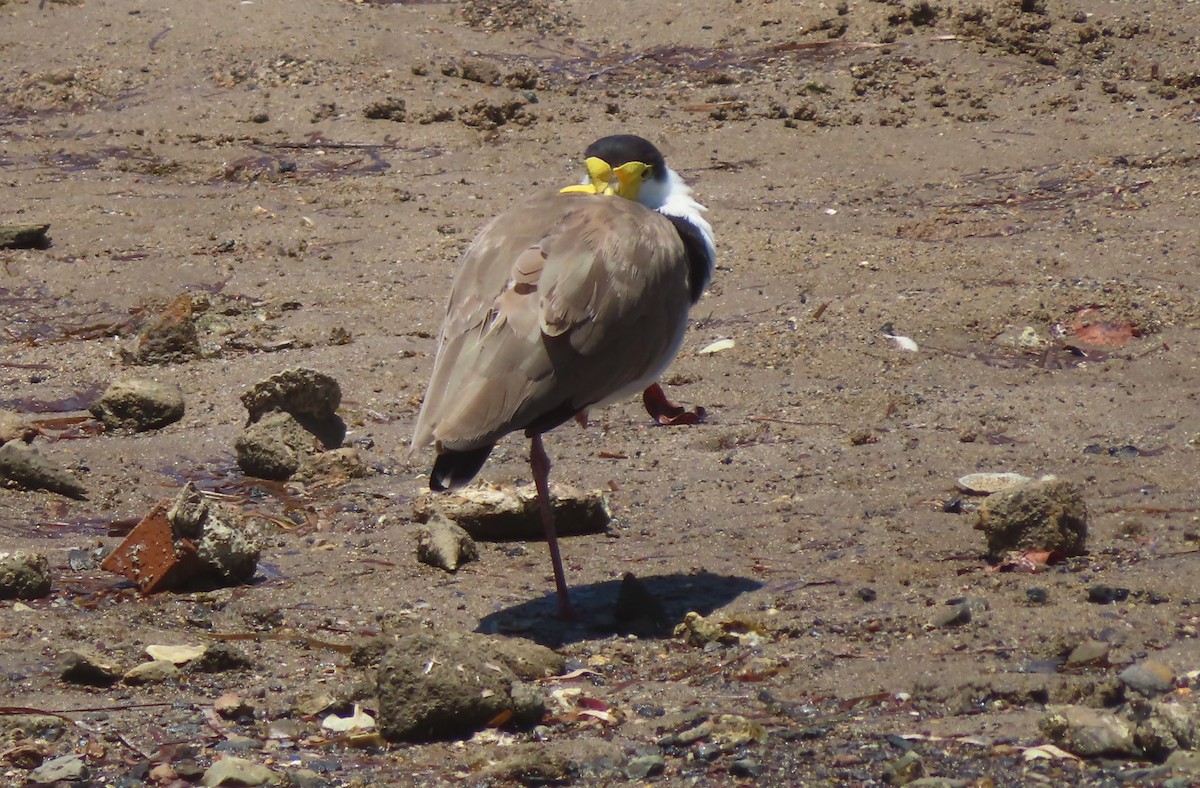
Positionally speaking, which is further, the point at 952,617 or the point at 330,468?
the point at 330,468

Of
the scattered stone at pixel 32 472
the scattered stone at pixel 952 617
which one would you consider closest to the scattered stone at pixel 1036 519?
the scattered stone at pixel 952 617

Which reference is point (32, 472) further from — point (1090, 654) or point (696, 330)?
point (1090, 654)

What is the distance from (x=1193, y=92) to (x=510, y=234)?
639 cm

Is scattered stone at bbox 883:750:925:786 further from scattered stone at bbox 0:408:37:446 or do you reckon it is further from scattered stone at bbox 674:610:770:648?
scattered stone at bbox 0:408:37:446

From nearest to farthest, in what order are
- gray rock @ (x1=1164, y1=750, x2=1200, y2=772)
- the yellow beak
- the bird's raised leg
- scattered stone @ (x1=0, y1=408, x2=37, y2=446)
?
gray rock @ (x1=1164, y1=750, x2=1200, y2=772) < the bird's raised leg < the yellow beak < scattered stone @ (x1=0, y1=408, x2=37, y2=446)

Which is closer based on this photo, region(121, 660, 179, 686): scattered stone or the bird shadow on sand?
region(121, 660, 179, 686): scattered stone

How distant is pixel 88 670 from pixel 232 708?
1.34ft

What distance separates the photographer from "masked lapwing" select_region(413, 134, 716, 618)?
4.54m

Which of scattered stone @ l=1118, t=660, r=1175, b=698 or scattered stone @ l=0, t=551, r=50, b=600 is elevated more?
scattered stone @ l=1118, t=660, r=1175, b=698

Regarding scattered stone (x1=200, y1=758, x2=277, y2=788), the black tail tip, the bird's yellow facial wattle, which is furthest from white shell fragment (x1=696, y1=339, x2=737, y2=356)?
scattered stone (x1=200, y1=758, x2=277, y2=788)

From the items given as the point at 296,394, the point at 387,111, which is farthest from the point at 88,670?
the point at 387,111

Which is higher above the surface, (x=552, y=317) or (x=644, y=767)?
(x=552, y=317)

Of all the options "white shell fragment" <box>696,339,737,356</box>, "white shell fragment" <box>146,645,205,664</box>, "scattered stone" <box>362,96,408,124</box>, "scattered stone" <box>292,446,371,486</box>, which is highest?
"scattered stone" <box>362,96,408,124</box>

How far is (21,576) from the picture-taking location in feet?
14.7
